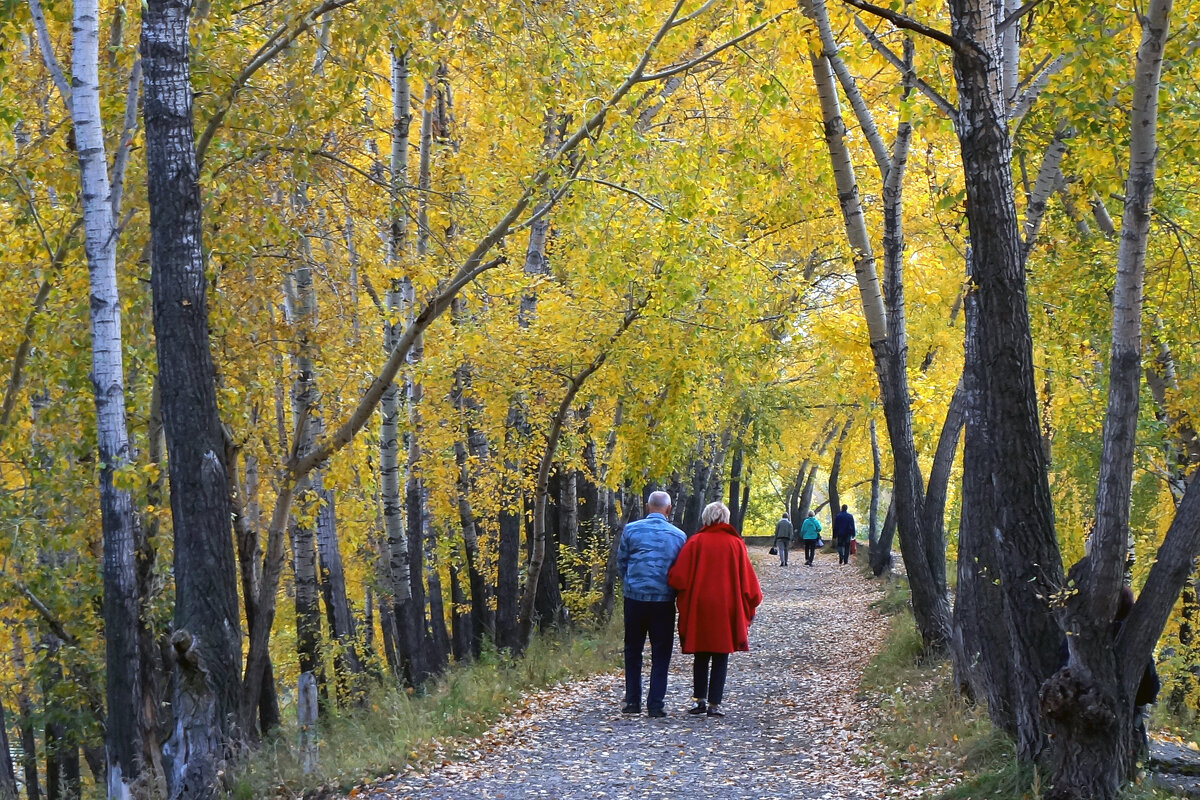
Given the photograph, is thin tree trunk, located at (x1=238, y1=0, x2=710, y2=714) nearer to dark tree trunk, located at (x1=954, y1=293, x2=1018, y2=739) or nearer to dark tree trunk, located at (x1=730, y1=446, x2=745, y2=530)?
Answer: dark tree trunk, located at (x1=954, y1=293, x2=1018, y2=739)

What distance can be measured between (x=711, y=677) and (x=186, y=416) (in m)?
5.43

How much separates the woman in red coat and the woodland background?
9.00 ft

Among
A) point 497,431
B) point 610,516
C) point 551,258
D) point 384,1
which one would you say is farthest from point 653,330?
point 610,516

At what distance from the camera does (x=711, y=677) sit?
10445 millimetres

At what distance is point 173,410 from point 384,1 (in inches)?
133

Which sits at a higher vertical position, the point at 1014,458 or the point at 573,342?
the point at 573,342

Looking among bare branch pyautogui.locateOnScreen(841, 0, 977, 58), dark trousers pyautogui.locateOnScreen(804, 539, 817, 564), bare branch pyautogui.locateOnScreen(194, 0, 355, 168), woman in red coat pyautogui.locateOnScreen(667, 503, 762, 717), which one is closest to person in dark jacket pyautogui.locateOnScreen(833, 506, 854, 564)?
dark trousers pyautogui.locateOnScreen(804, 539, 817, 564)

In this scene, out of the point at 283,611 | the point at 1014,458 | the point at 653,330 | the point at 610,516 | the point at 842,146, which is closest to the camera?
the point at 1014,458

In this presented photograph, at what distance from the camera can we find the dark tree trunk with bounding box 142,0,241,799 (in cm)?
742

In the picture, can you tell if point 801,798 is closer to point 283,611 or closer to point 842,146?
point 842,146

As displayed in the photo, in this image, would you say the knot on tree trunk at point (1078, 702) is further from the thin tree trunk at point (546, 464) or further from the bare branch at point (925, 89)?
the thin tree trunk at point (546, 464)

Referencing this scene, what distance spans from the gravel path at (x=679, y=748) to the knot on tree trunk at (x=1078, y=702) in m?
1.97

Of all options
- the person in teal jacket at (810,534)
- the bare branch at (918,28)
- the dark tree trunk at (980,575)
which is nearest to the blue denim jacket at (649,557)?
the dark tree trunk at (980,575)

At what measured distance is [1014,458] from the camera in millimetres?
5965
